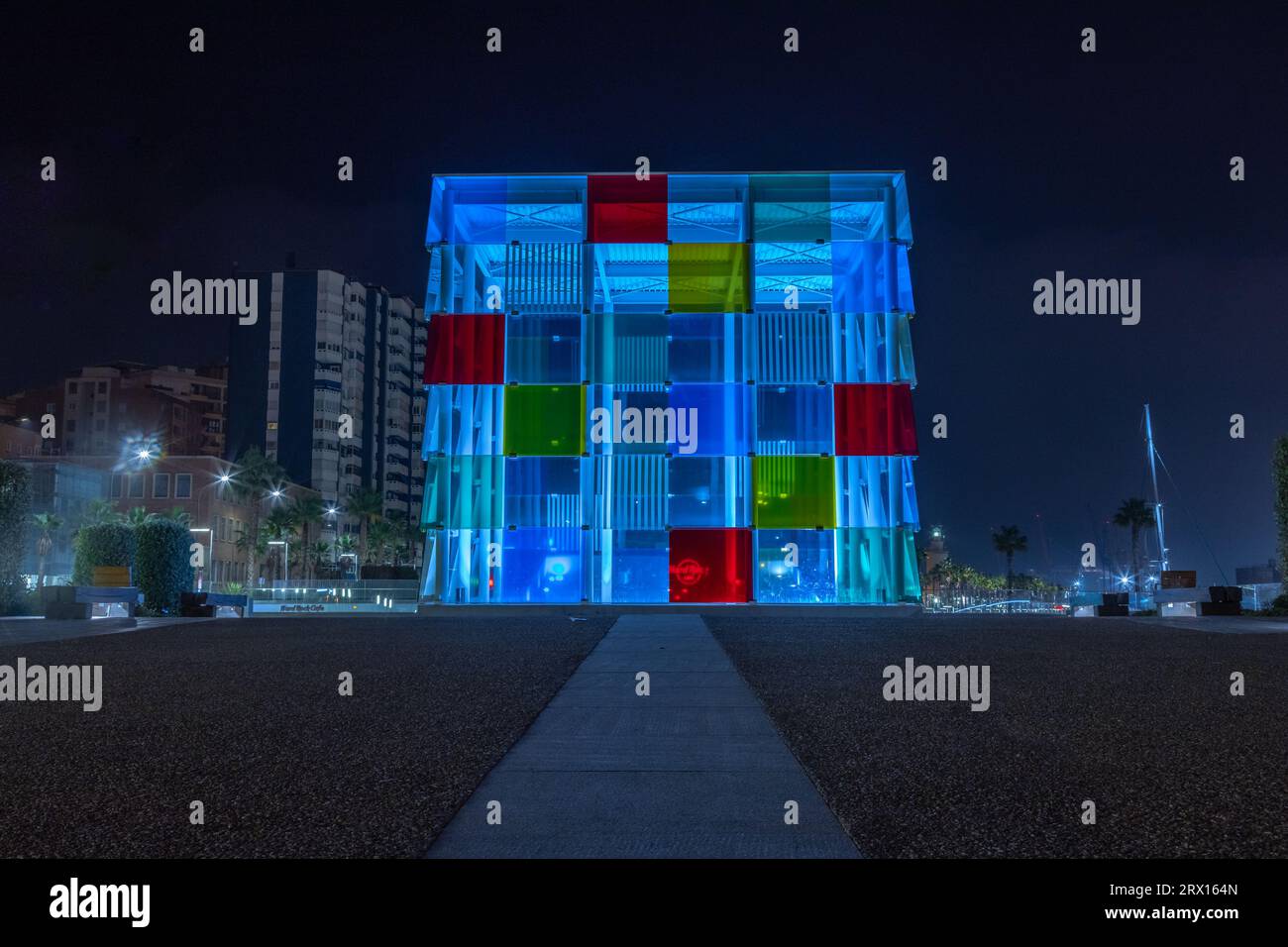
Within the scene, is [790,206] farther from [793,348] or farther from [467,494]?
[467,494]

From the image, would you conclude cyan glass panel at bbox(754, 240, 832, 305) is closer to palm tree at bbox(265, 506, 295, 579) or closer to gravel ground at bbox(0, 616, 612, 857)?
gravel ground at bbox(0, 616, 612, 857)

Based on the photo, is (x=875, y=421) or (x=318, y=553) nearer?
(x=875, y=421)

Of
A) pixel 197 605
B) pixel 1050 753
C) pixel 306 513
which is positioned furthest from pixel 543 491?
pixel 306 513

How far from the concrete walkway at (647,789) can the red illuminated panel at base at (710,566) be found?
2837 centimetres

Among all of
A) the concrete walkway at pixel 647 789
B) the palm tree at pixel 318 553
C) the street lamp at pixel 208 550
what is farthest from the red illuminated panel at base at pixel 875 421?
the palm tree at pixel 318 553

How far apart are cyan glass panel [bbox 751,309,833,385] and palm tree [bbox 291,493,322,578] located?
86.8 meters

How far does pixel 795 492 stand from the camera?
39.2 m

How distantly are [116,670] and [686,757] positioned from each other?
370 inches

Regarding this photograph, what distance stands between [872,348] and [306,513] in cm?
8946

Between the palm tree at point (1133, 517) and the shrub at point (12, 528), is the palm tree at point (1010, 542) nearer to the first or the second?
the palm tree at point (1133, 517)

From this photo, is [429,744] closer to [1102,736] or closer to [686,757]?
[686,757]

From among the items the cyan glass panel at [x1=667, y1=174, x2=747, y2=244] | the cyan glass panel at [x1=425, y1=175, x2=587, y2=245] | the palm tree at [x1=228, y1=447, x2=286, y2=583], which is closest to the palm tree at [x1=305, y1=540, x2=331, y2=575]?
the palm tree at [x1=228, y1=447, x2=286, y2=583]

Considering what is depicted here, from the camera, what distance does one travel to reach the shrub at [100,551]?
3028 centimetres
